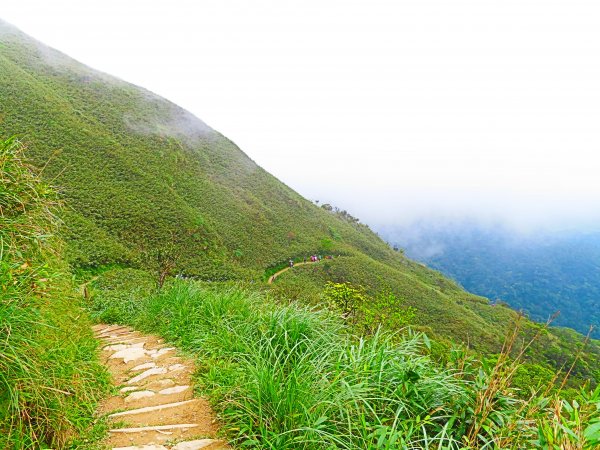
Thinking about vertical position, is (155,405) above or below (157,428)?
below

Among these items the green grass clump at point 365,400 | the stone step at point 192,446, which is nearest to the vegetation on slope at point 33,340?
the stone step at point 192,446

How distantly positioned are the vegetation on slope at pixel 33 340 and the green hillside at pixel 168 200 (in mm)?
22351

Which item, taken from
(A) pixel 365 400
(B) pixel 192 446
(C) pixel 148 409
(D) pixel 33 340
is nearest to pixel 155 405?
(C) pixel 148 409

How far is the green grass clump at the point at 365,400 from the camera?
1.99 meters

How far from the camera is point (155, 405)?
2871 mm

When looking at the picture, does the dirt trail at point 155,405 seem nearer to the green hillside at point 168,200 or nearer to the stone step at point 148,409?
the stone step at point 148,409

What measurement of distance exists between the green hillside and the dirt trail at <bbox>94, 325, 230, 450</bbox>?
69.3 ft

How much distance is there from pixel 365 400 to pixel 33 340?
2192mm

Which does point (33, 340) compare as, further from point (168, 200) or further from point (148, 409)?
point (168, 200)

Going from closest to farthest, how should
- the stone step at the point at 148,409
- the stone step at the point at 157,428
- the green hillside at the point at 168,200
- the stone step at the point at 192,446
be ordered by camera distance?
1. the stone step at the point at 192,446
2. the stone step at the point at 157,428
3. the stone step at the point at 148,409
4. the green hillside at the point at 168,200

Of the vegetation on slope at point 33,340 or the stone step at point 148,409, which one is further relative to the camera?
the stone step at point 148,409

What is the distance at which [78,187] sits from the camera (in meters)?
35.8

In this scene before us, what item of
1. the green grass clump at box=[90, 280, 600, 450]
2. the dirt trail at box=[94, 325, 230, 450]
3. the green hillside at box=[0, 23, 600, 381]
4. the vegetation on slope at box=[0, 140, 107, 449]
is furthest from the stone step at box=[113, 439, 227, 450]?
the green hillside at box=[0, 23, 600, 381]

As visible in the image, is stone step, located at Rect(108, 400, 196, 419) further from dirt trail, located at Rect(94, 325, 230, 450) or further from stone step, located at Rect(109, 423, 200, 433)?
stone step, located at Rect(109, 423, 200, 433)
